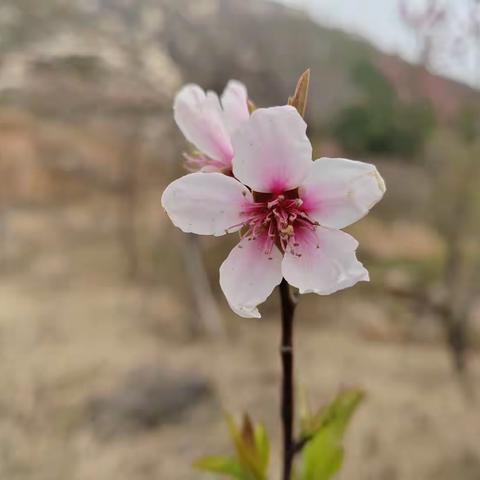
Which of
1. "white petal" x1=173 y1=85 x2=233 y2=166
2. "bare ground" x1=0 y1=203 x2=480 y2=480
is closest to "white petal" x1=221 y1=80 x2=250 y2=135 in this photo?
"white petal" x1=173 y1=85 x2=233 y2=166

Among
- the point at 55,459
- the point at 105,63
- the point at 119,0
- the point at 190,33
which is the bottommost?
the point at 55,459

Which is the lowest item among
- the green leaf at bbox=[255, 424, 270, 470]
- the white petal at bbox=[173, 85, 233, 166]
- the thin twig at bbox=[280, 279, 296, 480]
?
the green leaf at bbox=[255, 424, 270, 470]

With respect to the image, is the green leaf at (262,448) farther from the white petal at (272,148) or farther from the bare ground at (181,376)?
the bare ground at (181,376)

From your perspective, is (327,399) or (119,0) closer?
(327,399)

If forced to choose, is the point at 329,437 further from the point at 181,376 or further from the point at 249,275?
the point at 181,376

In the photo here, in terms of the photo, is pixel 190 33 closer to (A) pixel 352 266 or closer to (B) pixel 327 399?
(B) pixel 327 399

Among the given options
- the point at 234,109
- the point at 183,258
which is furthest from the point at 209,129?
the point at 183,258

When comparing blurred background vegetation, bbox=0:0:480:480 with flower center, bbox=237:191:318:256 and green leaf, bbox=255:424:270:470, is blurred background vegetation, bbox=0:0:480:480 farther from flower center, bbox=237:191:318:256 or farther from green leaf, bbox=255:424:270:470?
flower center, bbox=237:191:318:256

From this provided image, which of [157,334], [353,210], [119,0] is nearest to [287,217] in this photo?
[353,210]
